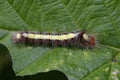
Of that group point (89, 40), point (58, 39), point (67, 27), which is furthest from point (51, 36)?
point (89, 40)

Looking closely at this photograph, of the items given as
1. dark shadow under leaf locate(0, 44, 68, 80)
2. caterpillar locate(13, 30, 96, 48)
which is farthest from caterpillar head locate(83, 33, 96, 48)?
dark shadow under leaf locate(0, 44, 68, 80)

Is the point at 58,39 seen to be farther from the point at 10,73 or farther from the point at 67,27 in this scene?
the point at 10,73

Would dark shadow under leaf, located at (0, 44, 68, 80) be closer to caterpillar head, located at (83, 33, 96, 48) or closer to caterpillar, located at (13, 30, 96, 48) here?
caterpillar, located at (13, 30, 96, 48)

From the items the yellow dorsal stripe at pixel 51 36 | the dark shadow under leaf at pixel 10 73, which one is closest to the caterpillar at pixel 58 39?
the yellow dorsal stripe at pixel 51 36

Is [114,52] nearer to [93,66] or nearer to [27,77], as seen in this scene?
[93,66]

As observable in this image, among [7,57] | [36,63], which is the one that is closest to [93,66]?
[36,63]

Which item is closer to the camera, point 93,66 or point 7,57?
point 93,66
